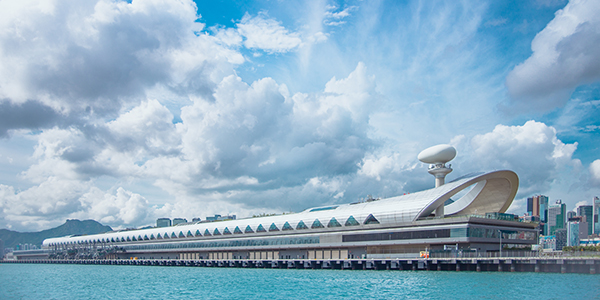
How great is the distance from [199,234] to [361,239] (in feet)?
233

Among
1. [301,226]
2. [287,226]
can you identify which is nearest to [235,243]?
[287,226]

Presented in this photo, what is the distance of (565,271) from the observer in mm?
68125

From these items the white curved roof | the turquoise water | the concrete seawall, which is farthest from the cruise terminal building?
the turquoise water

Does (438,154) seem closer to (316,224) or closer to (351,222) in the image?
(351,222)

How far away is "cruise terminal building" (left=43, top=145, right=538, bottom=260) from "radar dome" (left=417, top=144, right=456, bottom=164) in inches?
7.8

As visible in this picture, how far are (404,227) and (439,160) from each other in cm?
1620

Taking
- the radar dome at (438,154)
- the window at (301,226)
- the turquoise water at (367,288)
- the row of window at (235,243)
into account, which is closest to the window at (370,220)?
the row of window at (235,243)

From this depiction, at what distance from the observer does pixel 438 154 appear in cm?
9700

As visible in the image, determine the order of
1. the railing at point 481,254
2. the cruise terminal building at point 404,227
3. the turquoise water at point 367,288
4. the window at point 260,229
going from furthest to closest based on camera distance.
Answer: the window at point 260,229 < the cruise terminal building at point 404,227 < the railing at point 481,254 < the turquoise water at point 367,288

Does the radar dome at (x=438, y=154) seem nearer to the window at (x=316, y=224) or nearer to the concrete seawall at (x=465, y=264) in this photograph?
the concrete seawall at (x=465, y=264)

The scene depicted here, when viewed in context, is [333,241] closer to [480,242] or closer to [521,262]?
[480,242]

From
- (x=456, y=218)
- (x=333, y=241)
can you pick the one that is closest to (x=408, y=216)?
(x=456, y=218)

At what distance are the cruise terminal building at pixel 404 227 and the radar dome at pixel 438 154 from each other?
199mm

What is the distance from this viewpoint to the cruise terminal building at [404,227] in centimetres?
8956
